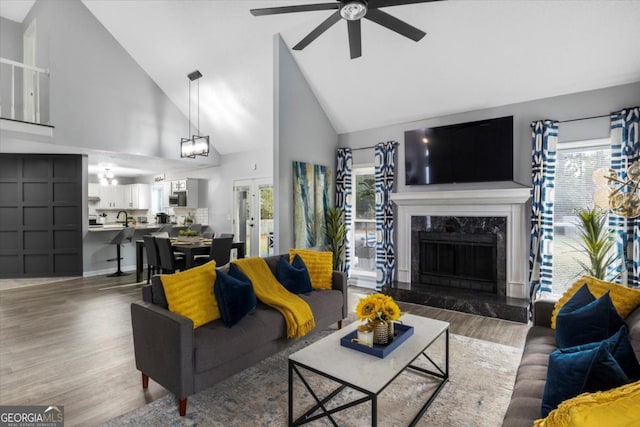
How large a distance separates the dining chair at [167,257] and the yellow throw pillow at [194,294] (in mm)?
2981

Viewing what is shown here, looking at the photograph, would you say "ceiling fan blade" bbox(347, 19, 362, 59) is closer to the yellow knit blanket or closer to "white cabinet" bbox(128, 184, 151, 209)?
the yellow knit blanket

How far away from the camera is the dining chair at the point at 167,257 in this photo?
5.43 meters

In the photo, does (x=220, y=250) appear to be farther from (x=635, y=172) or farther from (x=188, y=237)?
(x=635, y=172)

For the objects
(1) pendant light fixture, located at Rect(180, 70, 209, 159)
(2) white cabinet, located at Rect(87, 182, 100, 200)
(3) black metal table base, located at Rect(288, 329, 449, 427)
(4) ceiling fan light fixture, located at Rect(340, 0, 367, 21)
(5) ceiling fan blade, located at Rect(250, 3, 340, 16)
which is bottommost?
(3) black metal table base, located at Rect(288, 329, 449, 427)

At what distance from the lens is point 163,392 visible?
8.32 feet

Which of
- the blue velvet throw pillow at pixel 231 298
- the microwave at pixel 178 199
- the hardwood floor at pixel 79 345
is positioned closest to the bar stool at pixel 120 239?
the hardwood floor at pixel 79 345

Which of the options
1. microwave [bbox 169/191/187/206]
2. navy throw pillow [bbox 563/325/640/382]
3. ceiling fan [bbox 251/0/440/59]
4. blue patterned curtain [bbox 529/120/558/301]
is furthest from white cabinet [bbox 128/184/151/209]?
navy throw pillow [bbox 563/325/640/382]

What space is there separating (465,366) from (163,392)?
2.51m

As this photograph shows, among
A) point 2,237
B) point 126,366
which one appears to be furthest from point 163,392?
point 2,237

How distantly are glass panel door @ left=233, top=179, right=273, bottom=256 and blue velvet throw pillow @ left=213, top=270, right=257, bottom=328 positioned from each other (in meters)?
4.58

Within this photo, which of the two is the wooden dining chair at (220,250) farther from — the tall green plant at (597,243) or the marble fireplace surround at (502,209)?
the tall green plant at (597,243)

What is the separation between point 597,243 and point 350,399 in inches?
130

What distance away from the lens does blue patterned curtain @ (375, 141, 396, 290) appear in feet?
17.7

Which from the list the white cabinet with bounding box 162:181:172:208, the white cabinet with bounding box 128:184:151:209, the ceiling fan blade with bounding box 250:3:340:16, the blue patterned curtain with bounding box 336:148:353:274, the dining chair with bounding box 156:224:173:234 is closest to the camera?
the ceiling fan blade with bounding box 250:3:340:16
